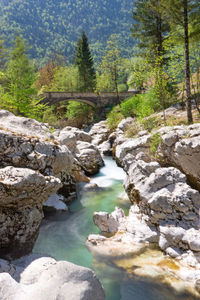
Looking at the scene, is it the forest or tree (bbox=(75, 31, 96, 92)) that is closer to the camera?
the forest

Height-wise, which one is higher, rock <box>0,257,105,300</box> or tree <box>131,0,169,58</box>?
tree <box>131,0,169,58</box>

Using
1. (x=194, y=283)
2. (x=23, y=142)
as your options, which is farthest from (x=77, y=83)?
(x=194, y=283)

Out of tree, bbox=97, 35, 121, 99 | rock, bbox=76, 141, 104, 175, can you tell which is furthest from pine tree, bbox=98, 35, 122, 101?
rock, bbox=76, 141, 104, 175

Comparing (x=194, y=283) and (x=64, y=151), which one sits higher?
(x=64, y=151)

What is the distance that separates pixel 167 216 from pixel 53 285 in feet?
18.1

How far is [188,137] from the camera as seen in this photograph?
11.4m

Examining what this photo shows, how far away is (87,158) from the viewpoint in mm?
18141

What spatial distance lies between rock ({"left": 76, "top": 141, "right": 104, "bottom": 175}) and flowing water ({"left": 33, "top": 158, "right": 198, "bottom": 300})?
3.70m

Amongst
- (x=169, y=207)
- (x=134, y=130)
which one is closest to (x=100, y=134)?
(x=134, y=130)

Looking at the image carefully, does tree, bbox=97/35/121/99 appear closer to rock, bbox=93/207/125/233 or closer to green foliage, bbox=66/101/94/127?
green foliage, bbox=66/101/94/127

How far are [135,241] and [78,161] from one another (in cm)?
1018

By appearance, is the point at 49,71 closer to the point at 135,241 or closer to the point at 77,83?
the point at 77,83

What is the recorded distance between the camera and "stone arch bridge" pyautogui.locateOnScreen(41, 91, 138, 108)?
38156mm

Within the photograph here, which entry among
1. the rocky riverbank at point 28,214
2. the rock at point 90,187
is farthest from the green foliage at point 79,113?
the rocky riverbank at point 28,214
